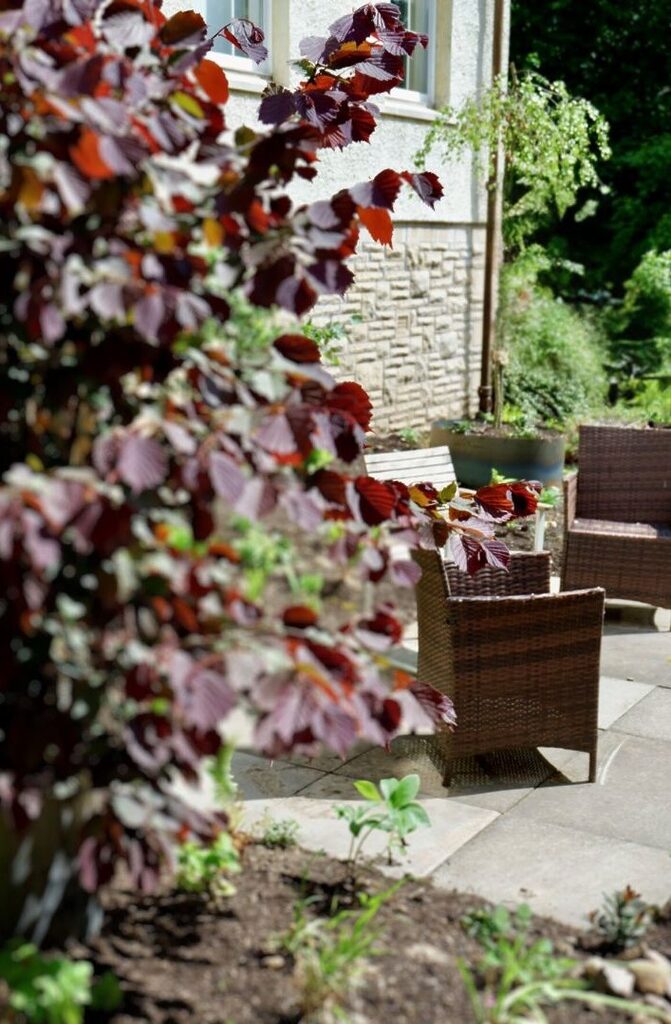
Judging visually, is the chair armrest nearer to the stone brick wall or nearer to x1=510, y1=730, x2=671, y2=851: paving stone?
x1=510, y1=730, x2=671, y2=851: paving stone

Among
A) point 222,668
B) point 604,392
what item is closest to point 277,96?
point 222,668

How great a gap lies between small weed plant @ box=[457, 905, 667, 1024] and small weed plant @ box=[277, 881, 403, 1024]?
22 cm

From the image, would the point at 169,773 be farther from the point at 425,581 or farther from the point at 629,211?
the point at 629,211

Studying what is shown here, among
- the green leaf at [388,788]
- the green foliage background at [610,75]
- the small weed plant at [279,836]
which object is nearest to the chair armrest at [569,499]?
the green leaf at [388,788]

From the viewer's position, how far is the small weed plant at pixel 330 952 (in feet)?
8.01

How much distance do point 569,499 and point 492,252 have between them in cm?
471

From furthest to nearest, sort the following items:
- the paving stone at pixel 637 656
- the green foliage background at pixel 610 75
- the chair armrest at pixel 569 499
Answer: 1. the green foliage background at pixel 610 75
2. the chair armrest at pixel 569 499
3. the paving stone at pixel 637 656

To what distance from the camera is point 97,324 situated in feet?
7.42

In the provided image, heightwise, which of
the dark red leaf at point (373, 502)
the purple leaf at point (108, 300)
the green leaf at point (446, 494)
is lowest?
the green leaf at point (446, 494)

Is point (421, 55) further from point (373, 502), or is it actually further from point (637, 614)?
point (373, 502)

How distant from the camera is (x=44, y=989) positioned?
7.30ft

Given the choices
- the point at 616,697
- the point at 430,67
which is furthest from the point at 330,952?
the point at 430,67

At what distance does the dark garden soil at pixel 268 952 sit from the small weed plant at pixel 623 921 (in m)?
0.05

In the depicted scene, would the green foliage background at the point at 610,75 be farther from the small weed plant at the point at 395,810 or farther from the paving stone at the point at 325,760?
the small weed plant at the point at 395,810
